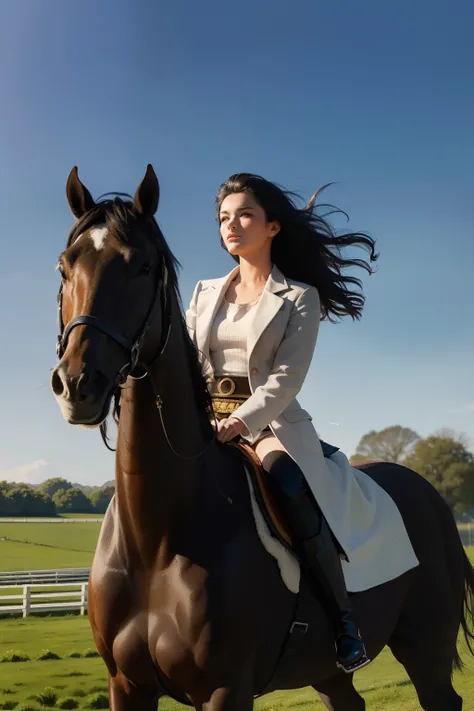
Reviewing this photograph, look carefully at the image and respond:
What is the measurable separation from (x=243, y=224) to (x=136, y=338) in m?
1.60

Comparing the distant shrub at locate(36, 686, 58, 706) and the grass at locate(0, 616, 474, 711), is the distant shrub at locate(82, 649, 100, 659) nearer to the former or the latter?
the grass at locate(0, 616, 474, 711)

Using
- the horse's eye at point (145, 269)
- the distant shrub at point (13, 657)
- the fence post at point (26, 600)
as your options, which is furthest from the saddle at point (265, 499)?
the fence post at point (26, 600)

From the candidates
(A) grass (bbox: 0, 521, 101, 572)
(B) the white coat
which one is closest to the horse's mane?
(B) the white coat

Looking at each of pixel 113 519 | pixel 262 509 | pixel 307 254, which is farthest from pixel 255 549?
pixel 307 254

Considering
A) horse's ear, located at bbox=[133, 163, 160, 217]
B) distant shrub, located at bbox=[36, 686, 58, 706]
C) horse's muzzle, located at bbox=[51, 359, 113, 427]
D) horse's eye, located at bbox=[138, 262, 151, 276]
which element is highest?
horse's ear, located at bbox=[133, 163, 160, 217]

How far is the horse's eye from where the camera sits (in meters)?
2.94

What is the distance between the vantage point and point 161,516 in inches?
126

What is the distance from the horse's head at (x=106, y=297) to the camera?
2.54 metres

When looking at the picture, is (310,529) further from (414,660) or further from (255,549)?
(414,660)

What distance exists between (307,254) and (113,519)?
223 centimetres

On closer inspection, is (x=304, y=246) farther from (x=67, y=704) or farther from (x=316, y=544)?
(x=67, y=704)

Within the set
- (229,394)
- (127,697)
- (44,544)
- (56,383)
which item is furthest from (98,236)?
(44,544)

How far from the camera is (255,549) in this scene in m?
3.35

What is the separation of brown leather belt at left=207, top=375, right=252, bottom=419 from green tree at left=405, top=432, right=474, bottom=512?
47.6 metres
